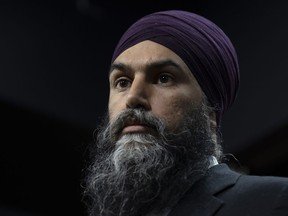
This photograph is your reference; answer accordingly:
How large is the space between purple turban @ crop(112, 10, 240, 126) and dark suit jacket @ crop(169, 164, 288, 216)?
9.0 inches

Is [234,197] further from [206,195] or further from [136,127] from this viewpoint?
[136,127]

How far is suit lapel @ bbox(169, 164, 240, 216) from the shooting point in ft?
3.94

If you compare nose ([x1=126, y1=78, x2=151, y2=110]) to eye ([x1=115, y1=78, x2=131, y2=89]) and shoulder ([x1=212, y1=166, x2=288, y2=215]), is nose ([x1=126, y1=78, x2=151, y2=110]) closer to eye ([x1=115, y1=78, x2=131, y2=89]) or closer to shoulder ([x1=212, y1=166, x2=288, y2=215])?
eye ([x1=115, y1=78, x2=131, y2=89])

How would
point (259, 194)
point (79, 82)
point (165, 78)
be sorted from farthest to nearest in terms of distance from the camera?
point (79, 82) < point (165, 78) < point (259, 194)

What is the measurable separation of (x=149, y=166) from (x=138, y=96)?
143 millimetres

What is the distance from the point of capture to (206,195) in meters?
1.24

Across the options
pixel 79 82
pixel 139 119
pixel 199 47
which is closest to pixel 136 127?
pixel 139 119

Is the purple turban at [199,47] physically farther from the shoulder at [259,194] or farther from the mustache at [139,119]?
the shoulder at [259,194]

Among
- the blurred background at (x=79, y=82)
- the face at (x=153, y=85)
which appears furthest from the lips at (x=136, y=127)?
the blurred background at (x=79, y=82)

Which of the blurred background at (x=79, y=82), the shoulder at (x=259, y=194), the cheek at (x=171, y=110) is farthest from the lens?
the blurred background at (x=79, y=82)

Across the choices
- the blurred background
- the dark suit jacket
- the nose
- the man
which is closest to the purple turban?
the man

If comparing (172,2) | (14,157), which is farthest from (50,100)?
(172,2)

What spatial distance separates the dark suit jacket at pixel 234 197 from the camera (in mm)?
1140

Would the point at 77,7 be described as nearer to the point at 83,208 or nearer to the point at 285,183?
the point at 83,208
